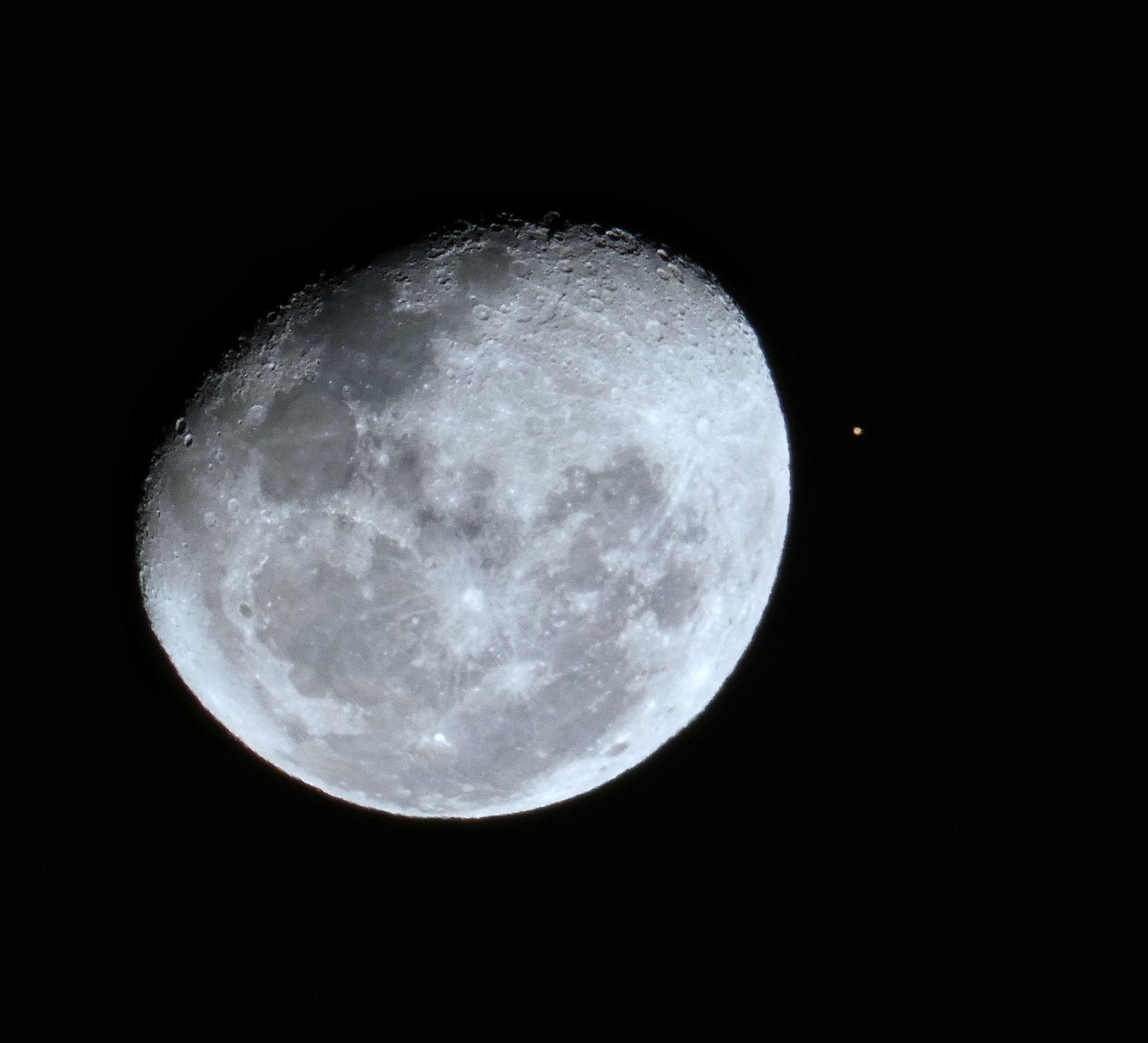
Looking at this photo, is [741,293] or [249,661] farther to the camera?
[741,293]

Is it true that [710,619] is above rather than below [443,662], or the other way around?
above

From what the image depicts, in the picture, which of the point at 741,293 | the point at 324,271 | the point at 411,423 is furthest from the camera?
the point at 741,293

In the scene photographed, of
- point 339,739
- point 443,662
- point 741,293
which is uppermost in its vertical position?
point 741,293

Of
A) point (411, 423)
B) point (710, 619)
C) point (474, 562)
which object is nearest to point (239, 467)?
point (411, 423)

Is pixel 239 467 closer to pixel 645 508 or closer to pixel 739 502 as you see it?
pixel 645 508

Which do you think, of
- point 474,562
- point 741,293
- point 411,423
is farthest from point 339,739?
point 741,293

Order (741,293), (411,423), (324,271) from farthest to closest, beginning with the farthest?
(741,293) → (324,271) → (411,423)
